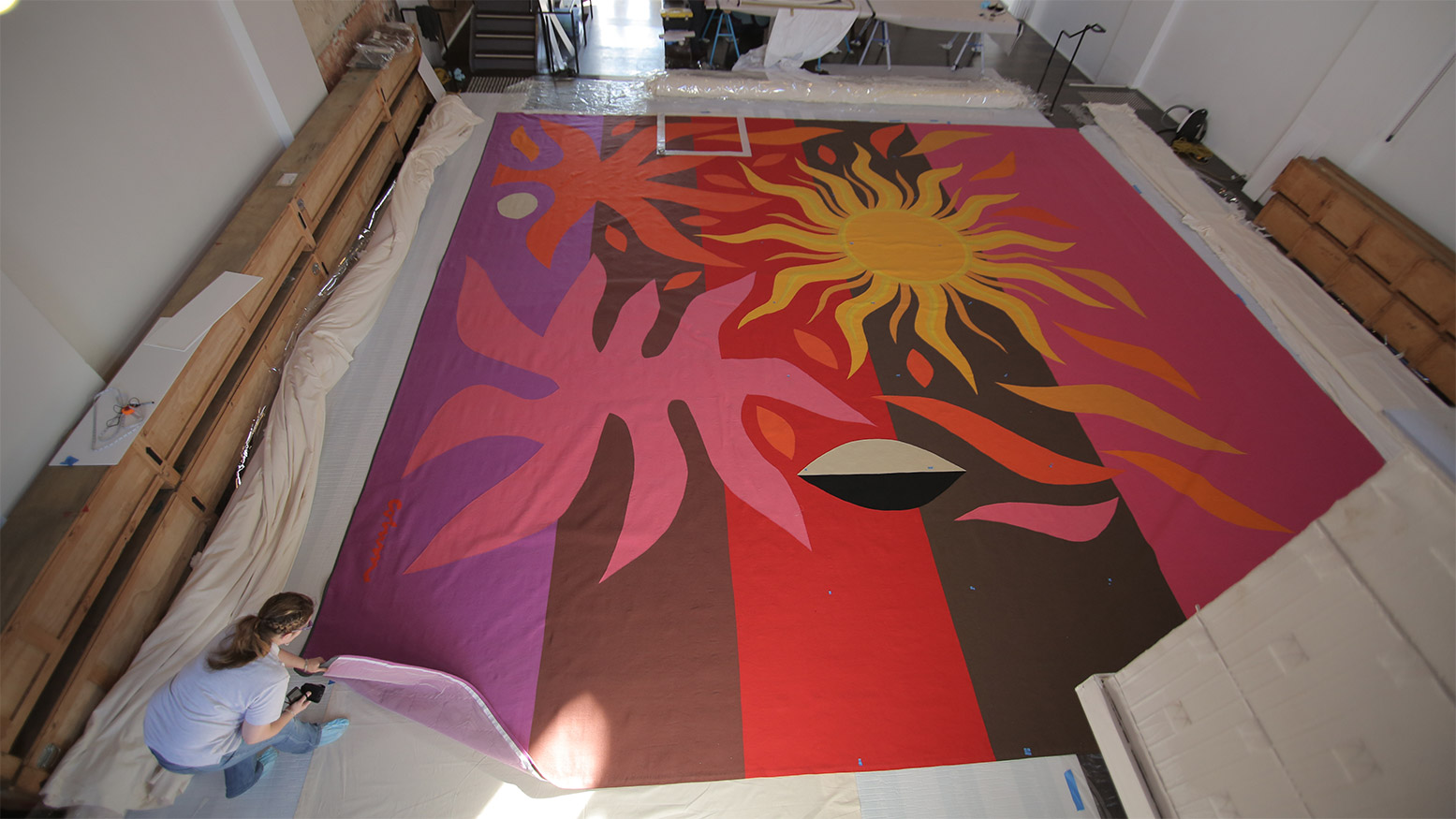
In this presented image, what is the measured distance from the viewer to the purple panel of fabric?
2359 millimetres

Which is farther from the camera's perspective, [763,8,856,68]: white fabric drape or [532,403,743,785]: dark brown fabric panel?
[763,8,856,68]: white fabric drape

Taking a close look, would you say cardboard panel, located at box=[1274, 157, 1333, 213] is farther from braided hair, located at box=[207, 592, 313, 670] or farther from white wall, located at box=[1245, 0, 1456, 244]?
braided hair, located at box=[207, 592, 313, 670]

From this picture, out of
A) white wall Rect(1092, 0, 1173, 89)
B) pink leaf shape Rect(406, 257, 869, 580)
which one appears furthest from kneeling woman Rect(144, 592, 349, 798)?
white wall Rect(1092, 0, 1173, 89)

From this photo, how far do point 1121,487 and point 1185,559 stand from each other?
17.3 inches

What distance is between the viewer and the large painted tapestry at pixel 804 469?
2611 mm

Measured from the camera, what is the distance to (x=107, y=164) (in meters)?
2.67

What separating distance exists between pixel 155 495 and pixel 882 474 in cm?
323

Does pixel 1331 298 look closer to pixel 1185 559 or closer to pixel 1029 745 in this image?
pixel 1185 559

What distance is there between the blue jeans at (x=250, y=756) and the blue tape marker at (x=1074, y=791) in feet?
9.44

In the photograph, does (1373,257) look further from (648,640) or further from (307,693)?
(307,693)

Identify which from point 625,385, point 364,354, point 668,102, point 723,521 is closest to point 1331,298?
point 723,521

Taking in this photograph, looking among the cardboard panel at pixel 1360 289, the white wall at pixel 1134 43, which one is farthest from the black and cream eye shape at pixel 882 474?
the white wall at pixel 1134 43

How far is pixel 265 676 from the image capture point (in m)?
2.03
